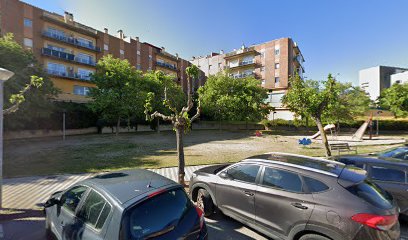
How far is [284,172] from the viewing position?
3.78 metres

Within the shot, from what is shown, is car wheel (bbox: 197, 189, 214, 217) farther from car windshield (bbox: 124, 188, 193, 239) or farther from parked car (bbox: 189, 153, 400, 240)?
car windshield (bbox: 124, 188, 193, 239)

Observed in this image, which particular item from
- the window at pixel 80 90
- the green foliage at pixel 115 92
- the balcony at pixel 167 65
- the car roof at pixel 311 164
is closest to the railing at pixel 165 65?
the balcony at pixel 167 65

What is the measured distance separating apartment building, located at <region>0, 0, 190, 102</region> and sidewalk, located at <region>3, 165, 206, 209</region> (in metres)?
21.0

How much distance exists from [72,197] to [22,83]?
825 inches

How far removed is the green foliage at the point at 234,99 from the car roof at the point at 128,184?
27184 millimetres

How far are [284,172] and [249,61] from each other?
4654 cm

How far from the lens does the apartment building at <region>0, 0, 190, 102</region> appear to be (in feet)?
90.1

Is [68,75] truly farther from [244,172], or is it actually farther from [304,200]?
[304,200]

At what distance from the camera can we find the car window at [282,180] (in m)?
3.54

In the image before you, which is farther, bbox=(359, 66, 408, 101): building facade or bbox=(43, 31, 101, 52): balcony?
bbox=(359, 66, 408, 101): building facade

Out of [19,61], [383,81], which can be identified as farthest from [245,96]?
[383,81]

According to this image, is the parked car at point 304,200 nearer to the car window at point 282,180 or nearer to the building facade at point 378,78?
the car window at point 282,180

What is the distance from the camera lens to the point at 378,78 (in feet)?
225

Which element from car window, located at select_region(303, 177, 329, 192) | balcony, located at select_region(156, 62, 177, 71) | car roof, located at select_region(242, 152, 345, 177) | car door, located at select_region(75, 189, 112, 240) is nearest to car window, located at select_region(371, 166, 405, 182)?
car roof, located at select_region(242, 152, 345, 177)
